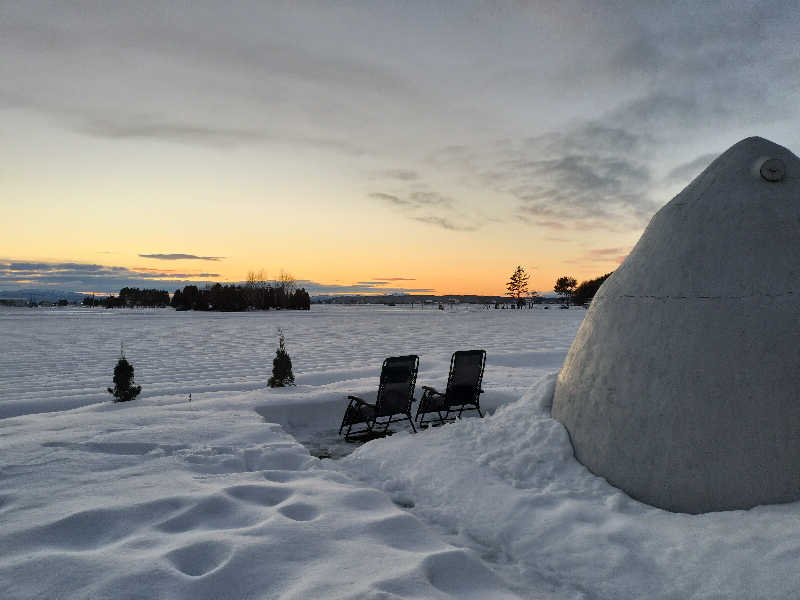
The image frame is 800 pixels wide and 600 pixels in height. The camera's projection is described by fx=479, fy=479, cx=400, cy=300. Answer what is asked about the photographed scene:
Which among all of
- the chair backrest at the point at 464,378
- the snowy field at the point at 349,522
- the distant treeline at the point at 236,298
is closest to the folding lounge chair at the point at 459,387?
the chair backrest at the point at 464,378

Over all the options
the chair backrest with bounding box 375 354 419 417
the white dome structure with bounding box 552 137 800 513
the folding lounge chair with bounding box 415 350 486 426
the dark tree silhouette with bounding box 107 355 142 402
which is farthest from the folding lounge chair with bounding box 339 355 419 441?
the dark tree silhouette with bounding box 107 355 142 402

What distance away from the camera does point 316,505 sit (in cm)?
397

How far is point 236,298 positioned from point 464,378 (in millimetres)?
78892

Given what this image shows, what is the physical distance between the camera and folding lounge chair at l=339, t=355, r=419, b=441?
23.6 ft

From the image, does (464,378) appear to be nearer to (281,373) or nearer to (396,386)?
(396,386)

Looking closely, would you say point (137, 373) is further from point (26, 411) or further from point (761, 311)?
point (761, 311)

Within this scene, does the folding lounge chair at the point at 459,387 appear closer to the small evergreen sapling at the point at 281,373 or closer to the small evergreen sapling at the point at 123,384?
the small evergreen sapling at the point at 281,373

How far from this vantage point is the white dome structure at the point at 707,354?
A: 344cm

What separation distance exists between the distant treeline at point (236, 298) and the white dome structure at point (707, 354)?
8139cm

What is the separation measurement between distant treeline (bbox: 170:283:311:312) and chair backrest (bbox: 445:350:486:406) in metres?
77.7

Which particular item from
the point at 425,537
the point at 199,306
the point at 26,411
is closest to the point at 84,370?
the point at 26,411

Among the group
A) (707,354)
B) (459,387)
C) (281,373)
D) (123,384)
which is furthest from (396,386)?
(123,384)

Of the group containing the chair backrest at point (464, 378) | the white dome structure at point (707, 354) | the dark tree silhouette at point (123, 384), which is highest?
the white dome structure at point (707, 354)

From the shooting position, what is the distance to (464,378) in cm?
789
